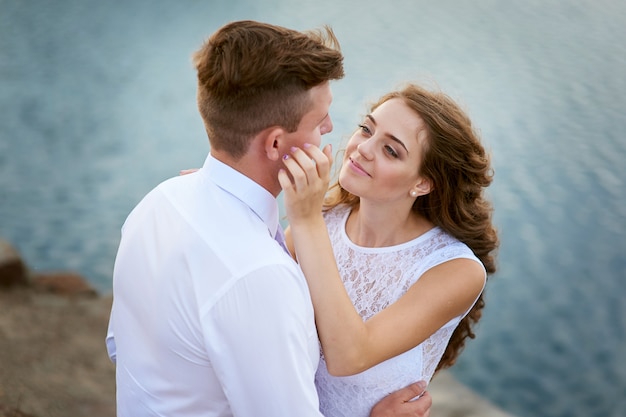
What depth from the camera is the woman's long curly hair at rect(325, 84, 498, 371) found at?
2.06 meters

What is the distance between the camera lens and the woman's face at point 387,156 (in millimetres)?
2031

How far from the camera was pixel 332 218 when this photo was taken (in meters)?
2.38

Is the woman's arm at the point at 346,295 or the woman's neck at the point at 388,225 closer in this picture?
the woman's arm at the point at 346,295

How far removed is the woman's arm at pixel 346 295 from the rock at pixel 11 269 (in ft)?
11.4

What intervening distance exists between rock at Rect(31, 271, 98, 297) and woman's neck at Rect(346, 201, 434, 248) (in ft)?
10.3

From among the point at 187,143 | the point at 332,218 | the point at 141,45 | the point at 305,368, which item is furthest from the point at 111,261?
the point at 305,368

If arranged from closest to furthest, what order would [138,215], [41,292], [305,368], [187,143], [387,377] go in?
1. [305,368]
2. [138,215]
3. [387,377]
4. [41,292]
5. [187,143]

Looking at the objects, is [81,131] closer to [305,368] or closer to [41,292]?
[41,292]

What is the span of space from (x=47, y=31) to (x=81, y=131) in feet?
4.48

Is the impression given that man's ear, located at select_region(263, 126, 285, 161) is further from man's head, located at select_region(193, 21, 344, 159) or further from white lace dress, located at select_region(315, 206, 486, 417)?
white lace dress, located at select_region(315, 206, 486, 417)

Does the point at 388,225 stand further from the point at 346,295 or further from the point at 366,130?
the point at 346,295

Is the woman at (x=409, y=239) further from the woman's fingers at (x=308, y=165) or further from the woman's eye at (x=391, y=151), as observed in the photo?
the woman's fingers at (x=308, y=165)

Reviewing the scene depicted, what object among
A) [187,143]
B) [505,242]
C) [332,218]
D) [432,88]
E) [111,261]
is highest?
[432,88]

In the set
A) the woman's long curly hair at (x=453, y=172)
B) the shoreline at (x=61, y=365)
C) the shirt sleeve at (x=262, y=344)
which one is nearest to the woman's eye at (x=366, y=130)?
the woman's long curly hair at (x=453, y=172)
